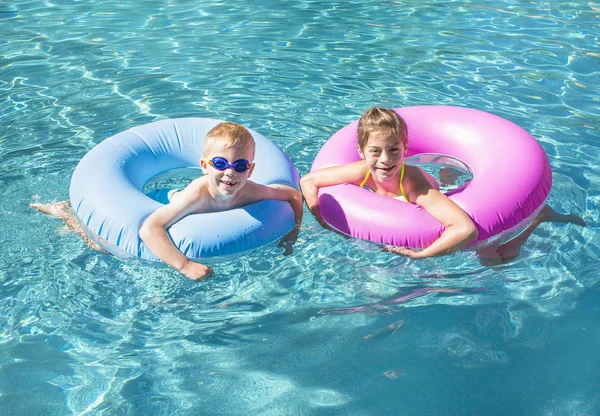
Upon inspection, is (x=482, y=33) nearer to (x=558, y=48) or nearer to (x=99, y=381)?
(x=558, y=48)

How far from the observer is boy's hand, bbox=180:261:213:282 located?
154 inches

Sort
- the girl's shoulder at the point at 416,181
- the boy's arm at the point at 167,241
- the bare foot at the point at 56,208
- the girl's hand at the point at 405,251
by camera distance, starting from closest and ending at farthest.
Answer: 1. the boy's arm at the point at 167,241
2. the girl's hand at the point at 405,251
3. the girl's shoulder at the point at 416,181
4. the bare foot at the point at 56,208

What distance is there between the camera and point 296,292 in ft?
13.2

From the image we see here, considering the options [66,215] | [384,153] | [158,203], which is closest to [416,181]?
[384,153]

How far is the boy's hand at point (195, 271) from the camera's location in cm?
391

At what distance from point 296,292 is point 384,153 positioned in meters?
0.90

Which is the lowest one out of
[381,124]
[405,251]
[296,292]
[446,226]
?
Result: [296,292]

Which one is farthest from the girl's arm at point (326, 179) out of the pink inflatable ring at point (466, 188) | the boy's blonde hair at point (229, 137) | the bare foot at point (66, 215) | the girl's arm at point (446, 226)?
the bare foot at point (66, 215)

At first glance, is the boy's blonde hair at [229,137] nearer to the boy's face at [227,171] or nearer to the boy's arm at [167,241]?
the boy's face at [227,171]

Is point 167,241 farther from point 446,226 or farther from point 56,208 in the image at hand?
point 446,226

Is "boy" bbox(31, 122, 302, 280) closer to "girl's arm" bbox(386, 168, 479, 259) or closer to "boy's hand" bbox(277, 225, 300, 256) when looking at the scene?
"boy's hand" bbox(277, 225, 300, 256)

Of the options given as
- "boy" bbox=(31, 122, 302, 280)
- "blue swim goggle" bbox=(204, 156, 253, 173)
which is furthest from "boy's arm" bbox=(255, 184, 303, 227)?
"blue swim goggle" bbox=(204, 156, 253, 173)

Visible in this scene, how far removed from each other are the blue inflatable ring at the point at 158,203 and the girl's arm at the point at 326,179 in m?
0.09

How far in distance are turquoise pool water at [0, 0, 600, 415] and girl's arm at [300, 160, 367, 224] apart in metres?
Result: 0.19
